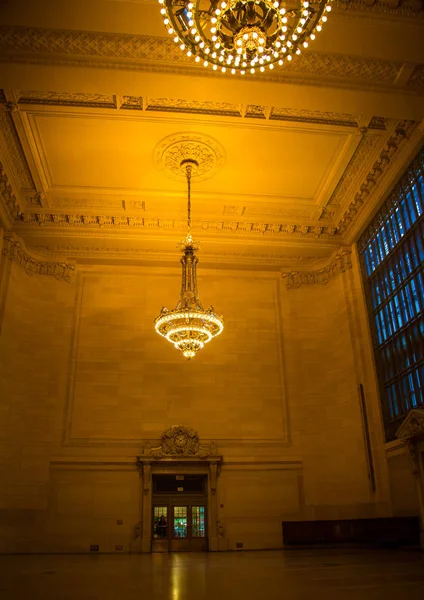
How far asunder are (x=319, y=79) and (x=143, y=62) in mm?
3147

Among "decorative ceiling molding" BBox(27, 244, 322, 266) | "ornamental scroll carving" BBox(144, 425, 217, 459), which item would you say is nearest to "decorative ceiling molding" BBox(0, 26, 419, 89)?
"decorative ceiling molding" BBox(27, 244, 322, 266)

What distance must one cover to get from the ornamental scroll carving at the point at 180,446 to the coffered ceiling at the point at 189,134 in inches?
192

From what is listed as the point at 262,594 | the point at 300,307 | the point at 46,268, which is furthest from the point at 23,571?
the point at 300,307

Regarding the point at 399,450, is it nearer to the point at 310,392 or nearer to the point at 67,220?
the point at 310,392

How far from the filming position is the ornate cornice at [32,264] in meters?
12.6

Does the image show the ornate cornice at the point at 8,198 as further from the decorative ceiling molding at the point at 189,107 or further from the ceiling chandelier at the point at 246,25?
the ceiling chandelier at the point at 246,25

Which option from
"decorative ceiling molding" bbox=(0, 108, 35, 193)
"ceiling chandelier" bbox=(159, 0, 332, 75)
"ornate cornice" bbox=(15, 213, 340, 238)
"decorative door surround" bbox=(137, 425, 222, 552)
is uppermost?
"decorative ceiling molding" bbox=(0, 108, 35, 193)

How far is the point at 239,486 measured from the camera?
39.1ft

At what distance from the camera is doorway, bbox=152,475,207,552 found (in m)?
11.6

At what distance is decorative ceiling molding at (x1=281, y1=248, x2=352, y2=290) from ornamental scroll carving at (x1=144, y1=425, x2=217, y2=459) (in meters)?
4.98

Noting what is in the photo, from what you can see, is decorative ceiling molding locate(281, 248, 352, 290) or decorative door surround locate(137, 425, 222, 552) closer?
decorative door surround locate(137, 425, 222, 552)

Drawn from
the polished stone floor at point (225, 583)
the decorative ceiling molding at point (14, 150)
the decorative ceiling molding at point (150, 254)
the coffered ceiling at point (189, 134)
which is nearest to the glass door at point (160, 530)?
the polished stone floor at point (225, 583)

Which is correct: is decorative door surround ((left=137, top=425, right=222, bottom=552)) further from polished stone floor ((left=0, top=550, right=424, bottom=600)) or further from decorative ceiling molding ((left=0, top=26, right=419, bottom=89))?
decorative ceiling molding ((left=0, top=26, right=419, bottom=89))

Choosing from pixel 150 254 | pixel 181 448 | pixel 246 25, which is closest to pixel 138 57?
pixel 246 25
